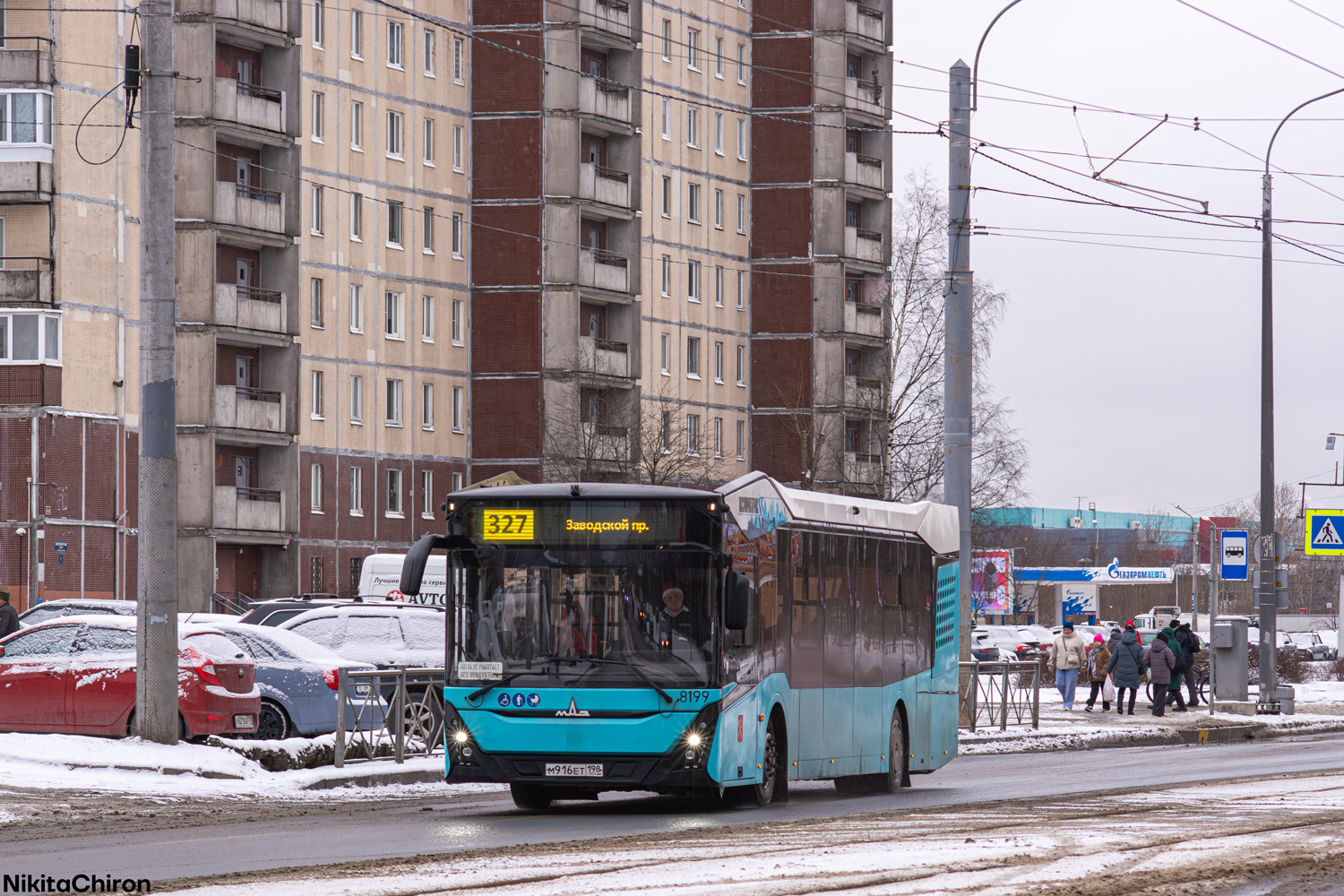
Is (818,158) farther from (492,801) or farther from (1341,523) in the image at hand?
(492,801)

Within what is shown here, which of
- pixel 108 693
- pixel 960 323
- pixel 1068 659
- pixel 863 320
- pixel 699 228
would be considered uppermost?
pixel 699 228

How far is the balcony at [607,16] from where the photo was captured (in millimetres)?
70375

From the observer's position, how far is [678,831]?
49.7 feet

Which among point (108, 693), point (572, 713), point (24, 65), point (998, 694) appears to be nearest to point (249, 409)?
point (24, 65)

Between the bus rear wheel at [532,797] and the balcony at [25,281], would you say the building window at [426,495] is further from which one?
the bus rear wheel at [532,797]

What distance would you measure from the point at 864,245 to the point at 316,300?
25.8 m

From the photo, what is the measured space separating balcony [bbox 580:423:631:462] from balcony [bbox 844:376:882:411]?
13.4m

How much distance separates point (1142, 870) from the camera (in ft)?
38.4

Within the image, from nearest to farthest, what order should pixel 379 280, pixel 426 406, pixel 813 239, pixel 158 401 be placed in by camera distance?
pixel 158 401, pixel 379 280, pixel 426 406, pixel 813 239

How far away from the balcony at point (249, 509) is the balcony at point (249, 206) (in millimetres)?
7441

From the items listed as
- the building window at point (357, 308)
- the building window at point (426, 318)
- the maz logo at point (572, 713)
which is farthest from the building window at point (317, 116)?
the maz logo at point (572, 713)

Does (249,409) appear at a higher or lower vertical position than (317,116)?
lower

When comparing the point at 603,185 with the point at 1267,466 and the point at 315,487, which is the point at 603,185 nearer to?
the point at 315,487

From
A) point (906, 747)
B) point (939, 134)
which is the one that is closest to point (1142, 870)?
point (906, 747)
